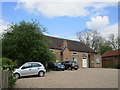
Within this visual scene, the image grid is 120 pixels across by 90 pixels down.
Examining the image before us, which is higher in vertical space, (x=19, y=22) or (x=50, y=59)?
(x=19, y=22)

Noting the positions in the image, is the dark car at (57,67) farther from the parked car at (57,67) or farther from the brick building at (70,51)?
the brick building at (70,51)

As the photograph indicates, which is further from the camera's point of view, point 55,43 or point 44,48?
point 55,43

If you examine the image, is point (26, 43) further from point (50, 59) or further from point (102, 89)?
point (102, 89)

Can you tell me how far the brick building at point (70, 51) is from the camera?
38.8 meters

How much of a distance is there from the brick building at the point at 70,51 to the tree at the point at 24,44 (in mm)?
14071

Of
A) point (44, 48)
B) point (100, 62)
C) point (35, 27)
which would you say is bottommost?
point (100, 62)

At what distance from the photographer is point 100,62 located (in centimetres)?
4522

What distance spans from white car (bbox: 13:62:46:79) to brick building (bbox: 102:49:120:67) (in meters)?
27.9

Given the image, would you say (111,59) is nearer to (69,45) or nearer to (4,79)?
(69,45)

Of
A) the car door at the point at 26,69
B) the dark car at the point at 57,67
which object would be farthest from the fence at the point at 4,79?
the dark car at the point at 57,67

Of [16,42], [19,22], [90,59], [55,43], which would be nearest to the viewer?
[16,42]

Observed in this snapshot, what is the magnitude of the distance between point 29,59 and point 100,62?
2735cm

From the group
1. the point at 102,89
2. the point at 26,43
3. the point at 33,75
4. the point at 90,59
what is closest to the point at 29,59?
the point at 26,43

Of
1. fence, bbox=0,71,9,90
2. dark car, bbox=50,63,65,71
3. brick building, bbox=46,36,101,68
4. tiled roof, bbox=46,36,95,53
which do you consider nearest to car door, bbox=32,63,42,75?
fence, bbox=0,71,9,90
